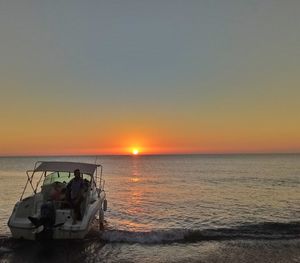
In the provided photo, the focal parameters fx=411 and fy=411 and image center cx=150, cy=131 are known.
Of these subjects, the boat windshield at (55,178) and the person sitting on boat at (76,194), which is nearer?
the person sitting on boat at (76,194)

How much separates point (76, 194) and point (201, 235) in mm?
5836

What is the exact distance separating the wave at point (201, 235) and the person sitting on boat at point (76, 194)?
1.83m

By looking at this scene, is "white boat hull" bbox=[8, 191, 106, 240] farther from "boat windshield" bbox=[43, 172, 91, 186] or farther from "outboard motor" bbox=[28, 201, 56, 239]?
"boat windshield" bbox=[43, 172, 91, 186]

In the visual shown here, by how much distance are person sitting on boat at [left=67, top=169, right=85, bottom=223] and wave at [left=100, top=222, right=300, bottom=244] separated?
1.83 metres

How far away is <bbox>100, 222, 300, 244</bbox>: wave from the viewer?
1692 cm

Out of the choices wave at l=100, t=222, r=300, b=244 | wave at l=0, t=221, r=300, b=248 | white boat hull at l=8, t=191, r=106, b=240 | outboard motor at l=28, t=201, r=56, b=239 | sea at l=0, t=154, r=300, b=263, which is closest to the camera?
sea at l=0, t=154, r=300, b=263

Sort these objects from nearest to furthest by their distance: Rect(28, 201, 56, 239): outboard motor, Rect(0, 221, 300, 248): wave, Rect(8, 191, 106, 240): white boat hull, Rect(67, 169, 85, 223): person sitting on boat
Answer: Rect(28, 201, 56, 239): outboard motor < Rect(8, 191, 106, 240): white boat hull < Rect(67, 169, 85, 223): person sitting on boat < Rect(0, 221, 300, 248): wave

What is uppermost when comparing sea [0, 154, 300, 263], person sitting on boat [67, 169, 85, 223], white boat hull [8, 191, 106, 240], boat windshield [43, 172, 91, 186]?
boat windshield [43, 172, 91, 186]

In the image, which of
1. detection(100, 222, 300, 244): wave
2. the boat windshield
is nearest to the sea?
detection(100, 222, 300, 244): wave

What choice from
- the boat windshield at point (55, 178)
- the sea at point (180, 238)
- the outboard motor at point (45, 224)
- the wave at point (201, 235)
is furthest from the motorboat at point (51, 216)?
the wave at point (201, 235)

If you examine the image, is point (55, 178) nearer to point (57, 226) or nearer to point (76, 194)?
point (76, 194)

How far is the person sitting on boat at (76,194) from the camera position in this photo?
15.8 meters

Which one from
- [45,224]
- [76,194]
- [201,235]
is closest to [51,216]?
[45,224]

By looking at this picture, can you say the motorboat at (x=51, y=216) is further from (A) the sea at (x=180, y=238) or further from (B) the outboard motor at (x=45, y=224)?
(A) the sea at (x=180, y=238)
